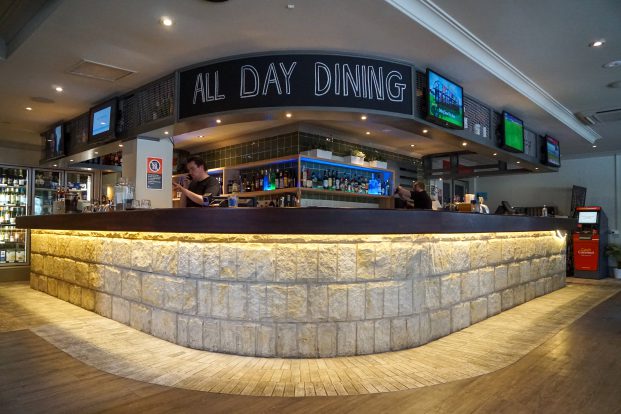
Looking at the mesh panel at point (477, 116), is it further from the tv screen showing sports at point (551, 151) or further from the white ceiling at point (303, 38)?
the tv screen showing sports at point (551, 151)

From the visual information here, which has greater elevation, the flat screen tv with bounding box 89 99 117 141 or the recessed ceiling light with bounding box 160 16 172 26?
the recessed ceiling light with bounding box 160 16 172 26

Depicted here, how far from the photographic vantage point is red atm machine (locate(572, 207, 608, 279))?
30.4 ft

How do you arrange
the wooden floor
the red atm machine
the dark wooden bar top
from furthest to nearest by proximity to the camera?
1. the red atm machine
2. the dark wooden bar top
3. the wooden floor

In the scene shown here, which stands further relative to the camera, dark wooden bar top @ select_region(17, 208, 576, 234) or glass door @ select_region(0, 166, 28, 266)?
glass door @ select_region(0, 166, 28, 266)

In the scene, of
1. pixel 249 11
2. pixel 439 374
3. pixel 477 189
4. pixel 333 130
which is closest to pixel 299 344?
pixel 439 374

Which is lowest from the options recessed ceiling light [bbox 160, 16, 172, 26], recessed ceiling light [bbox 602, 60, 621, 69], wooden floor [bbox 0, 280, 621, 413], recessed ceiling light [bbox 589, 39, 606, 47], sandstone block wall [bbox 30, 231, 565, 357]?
wooden floor [bbox 0, 280, 621, 413]

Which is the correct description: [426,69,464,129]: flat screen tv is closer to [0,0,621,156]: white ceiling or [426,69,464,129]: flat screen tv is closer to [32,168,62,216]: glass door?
[0,0,621,156]: white ceiling

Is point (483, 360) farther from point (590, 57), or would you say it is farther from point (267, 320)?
point (590, 57)

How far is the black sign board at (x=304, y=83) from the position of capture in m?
4.09

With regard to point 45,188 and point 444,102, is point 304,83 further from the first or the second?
point 45,188

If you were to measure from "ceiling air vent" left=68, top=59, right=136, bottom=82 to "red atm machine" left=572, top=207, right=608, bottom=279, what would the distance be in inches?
380

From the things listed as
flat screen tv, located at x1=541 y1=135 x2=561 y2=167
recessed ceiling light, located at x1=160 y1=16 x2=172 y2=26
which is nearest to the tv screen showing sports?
flat screen tv, located at x1=541 y1=135 x2=561 y2=167

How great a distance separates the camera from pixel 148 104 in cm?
500

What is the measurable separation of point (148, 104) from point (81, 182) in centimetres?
498
